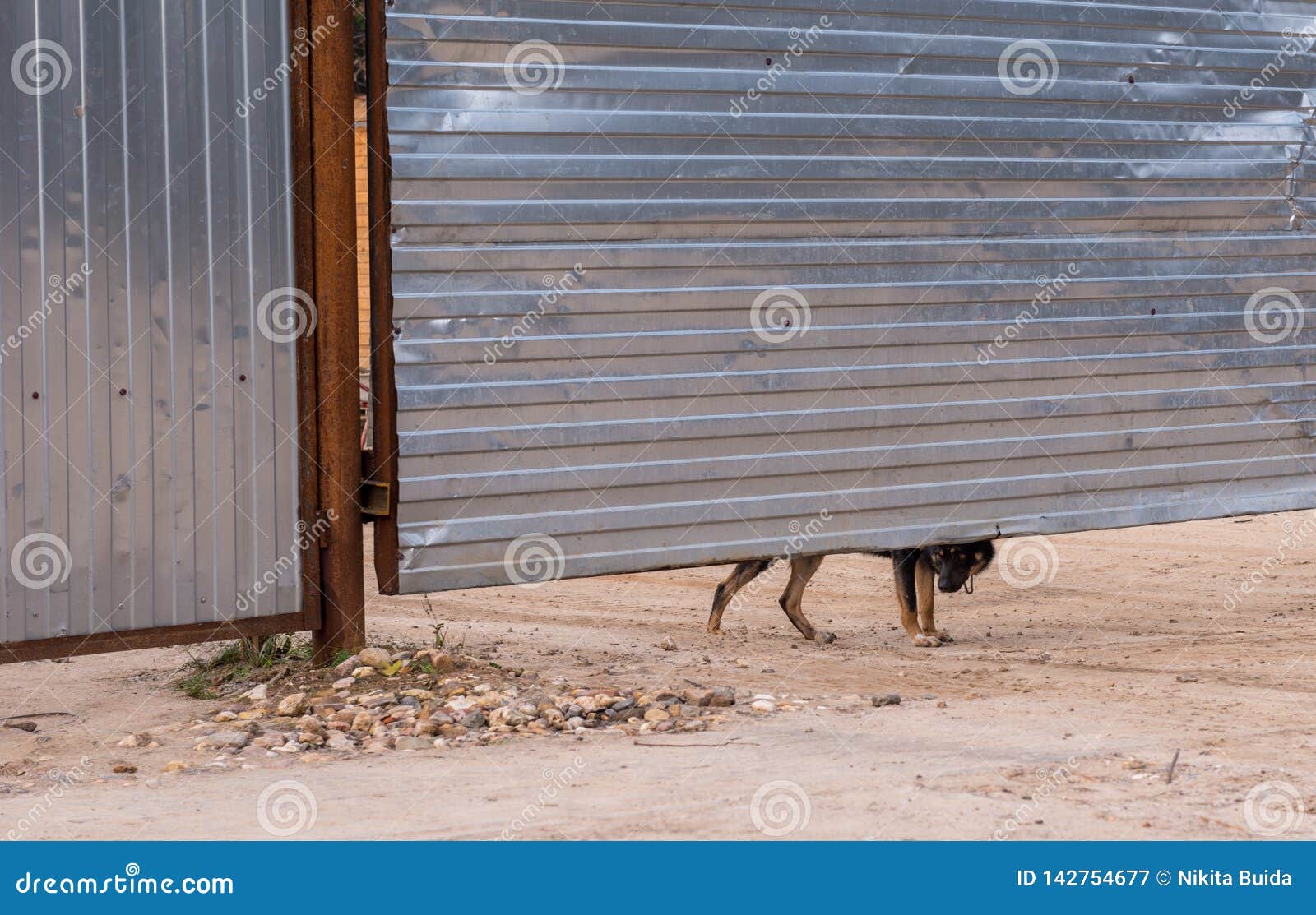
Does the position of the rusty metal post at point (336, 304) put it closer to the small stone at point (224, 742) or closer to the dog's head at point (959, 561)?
the small stone at point (224, 742)

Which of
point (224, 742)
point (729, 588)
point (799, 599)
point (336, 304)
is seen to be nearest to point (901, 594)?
point (799, 599)

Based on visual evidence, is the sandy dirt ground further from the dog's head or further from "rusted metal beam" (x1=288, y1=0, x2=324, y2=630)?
"rusted metal beam" (x1=288, y1=0, x2=324, y2=630)

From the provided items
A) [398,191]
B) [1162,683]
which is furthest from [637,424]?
[1162,683]

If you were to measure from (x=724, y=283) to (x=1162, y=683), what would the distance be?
2786mm

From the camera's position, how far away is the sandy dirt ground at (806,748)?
173 inches

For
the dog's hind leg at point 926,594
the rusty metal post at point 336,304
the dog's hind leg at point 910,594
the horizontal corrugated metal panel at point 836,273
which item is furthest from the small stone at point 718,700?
the dog's hind leg at point 926,594

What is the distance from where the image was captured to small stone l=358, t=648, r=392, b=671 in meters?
6.34

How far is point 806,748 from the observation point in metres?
5.34

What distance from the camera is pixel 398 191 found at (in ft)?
20.3

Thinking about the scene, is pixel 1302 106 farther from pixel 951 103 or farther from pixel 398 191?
pixel 398 191

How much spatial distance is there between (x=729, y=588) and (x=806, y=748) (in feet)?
11.3

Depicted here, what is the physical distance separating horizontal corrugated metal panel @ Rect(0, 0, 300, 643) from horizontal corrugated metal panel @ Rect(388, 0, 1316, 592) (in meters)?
0.58

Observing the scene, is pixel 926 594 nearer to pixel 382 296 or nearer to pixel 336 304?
pixel 382 296

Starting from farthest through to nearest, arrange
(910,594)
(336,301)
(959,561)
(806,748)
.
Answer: (959,561) < (910,594) < (336,301) < (806,748)
